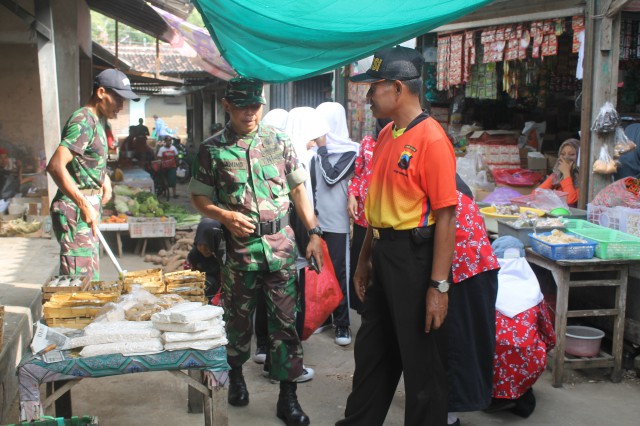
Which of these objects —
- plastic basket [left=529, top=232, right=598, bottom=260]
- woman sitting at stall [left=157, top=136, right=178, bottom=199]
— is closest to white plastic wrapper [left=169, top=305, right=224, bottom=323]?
plastic basket [left=529, top=232, right=598, bottom=260]

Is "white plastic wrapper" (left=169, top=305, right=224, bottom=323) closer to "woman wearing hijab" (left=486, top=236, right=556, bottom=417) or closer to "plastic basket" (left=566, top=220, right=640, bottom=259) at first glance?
"woman wearing hijab" (left=486, top=236, right=556, bottom=417)

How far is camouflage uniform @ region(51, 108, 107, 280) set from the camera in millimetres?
4680

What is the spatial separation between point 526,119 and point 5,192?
8180 millimetres

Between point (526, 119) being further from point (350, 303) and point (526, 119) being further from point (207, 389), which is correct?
point (207, 389)

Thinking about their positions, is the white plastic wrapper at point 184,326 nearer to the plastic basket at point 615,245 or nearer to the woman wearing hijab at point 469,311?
the woman wearing hijab at point 469,311

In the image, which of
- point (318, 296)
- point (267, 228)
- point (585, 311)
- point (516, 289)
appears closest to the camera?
point (267, 228)

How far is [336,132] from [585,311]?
8.57 feet

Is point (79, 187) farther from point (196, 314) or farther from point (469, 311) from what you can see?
point (469, 311)

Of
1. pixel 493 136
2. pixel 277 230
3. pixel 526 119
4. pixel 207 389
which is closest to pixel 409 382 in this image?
pixel 207 389

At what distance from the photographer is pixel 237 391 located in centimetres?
446

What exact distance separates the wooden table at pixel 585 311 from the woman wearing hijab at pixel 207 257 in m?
2.45

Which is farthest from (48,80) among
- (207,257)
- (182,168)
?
(182,168)

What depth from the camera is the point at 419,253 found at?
132 inches

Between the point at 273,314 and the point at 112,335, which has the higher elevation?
the point at 112,335
